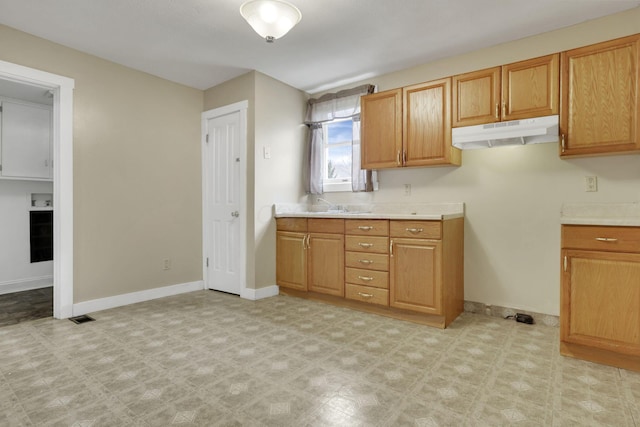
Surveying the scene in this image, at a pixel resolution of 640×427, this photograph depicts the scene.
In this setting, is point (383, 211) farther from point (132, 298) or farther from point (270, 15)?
point (132, 298)

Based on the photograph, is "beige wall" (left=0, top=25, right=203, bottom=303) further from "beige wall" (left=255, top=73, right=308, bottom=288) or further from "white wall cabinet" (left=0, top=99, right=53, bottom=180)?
"white wall cabinet" (left=0, top=99, right=53, bottom=180)

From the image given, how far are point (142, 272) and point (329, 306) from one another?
2021 millimetres

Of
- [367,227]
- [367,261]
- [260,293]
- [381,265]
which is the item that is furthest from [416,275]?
[260,293]

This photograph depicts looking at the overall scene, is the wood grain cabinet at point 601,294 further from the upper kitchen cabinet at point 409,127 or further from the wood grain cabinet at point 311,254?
the wood grain cabinet at point 311,254

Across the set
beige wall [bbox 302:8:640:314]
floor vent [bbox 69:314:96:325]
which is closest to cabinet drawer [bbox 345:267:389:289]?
beige wall [bbox 302:8:640:314]

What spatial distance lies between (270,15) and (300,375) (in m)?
2.24

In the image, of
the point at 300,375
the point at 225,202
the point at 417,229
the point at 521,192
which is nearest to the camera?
the point at 300,375

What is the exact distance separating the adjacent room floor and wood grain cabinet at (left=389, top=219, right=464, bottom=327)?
319 centimetres

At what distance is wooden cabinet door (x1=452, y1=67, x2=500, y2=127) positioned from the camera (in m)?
2.75

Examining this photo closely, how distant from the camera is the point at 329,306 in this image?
3.35 m

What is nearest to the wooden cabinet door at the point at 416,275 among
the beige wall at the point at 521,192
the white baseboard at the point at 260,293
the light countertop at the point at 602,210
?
the beige wall at the point at 521,192

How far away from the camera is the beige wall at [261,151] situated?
3.61 m

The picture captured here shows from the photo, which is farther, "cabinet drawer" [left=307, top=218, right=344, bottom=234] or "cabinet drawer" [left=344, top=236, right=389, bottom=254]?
"cabinet drawer" [left=307, top=218, right=344, bottom=234]

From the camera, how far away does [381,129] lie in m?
3.36
